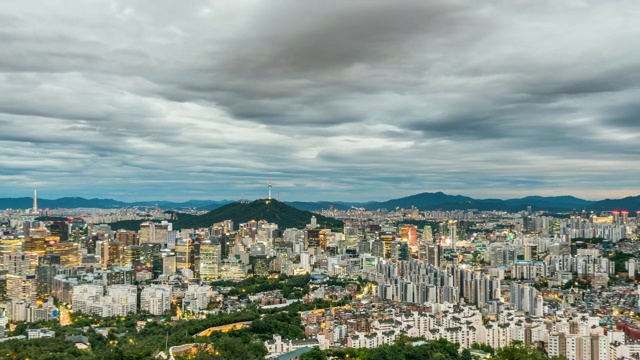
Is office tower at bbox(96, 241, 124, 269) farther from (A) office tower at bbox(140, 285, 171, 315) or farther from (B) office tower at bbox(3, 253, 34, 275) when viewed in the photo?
(A) office tower at bbox(140, 285, 171, 315)

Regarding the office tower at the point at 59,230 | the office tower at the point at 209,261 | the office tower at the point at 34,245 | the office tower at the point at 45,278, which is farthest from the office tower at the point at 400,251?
the office tower at the point at 59,230

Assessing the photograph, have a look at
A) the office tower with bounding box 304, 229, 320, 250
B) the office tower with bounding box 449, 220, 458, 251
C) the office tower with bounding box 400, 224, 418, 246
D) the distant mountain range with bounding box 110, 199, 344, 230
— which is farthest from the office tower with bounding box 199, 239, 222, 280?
the distant mountain range with bounding box 110, 199, 344, 230

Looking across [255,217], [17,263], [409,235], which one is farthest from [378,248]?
[17,263]

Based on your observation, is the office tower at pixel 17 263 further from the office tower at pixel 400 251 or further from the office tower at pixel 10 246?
the office tower at pixel 400 251

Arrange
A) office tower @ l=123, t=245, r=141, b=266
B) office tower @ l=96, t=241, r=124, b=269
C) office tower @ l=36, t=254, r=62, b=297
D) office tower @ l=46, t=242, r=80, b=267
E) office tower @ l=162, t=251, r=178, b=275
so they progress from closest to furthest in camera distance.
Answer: office tower @ l=36, t=254, r=62, b=297 → office tower @ l=46, t=242, r=80, b=267 → office tower @ l=162, t=251, r=178, b=275 → office tower @ l=96, t=241, r=124, b=269 → office tower @ l=123, t=245, r=141, b=266

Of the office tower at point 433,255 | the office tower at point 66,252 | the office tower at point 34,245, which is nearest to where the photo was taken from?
the office tower at point 433,255

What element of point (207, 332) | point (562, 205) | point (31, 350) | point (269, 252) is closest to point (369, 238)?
point (269, 252)

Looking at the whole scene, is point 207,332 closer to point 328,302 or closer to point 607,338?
point 328,302

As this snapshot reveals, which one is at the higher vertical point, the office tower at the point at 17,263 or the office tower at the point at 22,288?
the office tower at the point at 17,263
